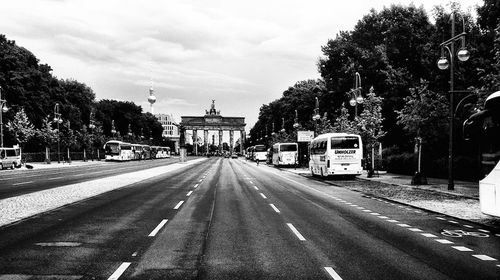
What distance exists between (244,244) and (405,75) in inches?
1649

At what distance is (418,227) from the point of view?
11578 millimetres

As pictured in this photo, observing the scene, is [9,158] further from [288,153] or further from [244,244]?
[244,244]

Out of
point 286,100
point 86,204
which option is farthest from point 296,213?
point 286,100

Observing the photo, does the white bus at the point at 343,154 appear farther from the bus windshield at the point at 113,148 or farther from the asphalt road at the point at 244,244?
the bus windshield at the point at 113,148

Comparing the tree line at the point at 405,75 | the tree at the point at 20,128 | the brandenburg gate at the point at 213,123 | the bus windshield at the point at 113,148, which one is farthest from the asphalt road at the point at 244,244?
the brandenburg gate at the point at 213,123

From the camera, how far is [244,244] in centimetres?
913

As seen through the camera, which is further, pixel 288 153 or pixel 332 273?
pixel 288 153

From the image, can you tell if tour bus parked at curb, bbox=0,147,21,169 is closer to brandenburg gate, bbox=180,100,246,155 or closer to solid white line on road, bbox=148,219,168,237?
solid white line on road, bbox=148,219,168,237

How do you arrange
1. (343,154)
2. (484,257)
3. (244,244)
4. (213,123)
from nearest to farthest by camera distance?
1. (484,257)
2. (244,244)
3. (343,154)
4. (213,123)

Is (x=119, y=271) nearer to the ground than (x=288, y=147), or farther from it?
nearer to the ground

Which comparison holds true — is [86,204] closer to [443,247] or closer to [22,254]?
[22,254]

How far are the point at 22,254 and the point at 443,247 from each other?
774 centimetres

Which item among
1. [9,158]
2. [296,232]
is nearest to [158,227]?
[296,232]

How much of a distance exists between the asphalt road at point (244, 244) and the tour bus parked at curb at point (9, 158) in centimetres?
3762
